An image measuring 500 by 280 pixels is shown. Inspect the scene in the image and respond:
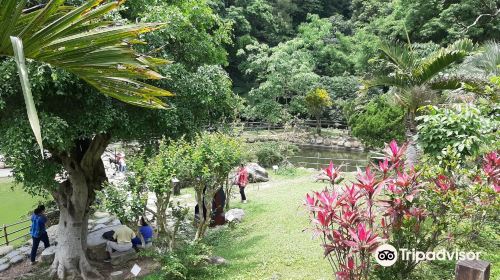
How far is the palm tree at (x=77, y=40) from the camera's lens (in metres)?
1.70

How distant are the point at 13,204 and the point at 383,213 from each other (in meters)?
13.5

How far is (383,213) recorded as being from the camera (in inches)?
162

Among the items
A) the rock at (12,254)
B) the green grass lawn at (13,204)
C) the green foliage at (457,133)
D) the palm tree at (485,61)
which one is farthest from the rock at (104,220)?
the palm tree at (485,61)

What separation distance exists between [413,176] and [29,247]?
8965 mm

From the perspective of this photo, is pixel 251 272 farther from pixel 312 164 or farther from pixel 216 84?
Answer: pixel 312 164

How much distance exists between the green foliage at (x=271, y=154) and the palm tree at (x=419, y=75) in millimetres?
11176

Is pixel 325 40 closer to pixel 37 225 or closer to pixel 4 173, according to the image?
pixel 4 173

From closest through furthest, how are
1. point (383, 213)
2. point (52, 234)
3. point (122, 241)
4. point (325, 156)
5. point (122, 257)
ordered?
point (383, 213), point (122, 257), point (122, 241), point (52, 234), point (325, 156)

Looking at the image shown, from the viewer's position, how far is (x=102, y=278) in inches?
290

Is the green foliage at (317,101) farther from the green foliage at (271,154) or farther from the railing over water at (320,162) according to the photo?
the green foliage at (271,154)

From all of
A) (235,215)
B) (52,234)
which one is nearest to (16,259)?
(52,234)

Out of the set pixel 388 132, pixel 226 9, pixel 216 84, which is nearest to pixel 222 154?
pixel 216 84

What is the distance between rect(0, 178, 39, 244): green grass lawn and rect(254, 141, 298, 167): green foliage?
8.69 metres

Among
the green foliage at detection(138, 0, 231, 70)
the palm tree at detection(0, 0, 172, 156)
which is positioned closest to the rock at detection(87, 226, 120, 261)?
the green foliage at detection(138, 0, 231, 70)
